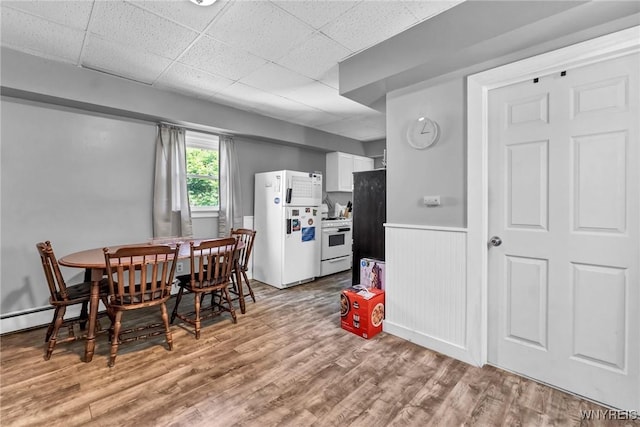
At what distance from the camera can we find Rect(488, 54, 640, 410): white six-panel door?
1.67 metres

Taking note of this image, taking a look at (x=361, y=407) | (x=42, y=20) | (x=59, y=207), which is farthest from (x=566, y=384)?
(x=59, y=207)

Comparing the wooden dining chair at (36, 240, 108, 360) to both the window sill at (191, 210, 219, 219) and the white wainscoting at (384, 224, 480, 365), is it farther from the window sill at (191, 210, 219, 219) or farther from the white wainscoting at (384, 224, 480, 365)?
the white wainscoting at (384, 224, 480, 365)

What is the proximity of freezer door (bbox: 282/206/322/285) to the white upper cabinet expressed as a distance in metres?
1.34

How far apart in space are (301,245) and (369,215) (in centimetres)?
134

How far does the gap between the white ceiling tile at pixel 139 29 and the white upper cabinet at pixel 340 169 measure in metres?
3.50

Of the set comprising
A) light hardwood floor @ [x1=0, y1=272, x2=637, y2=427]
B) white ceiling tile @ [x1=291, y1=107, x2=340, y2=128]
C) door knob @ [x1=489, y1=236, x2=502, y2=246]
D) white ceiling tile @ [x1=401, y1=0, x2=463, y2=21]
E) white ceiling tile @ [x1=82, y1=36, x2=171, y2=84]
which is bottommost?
light hardwood floor @ [x1=0, y1=272, x2=637, y2=427]

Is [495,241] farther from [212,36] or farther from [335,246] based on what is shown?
[335,246]

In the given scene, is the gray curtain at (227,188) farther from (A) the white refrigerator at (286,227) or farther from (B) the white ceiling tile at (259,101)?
(B) the white ceiling tile at (259,101)

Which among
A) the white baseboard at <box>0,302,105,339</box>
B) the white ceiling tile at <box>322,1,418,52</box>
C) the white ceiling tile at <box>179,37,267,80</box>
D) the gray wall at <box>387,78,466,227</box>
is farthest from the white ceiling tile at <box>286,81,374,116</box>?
the white baseboard at <box>0,302,105,339</box>

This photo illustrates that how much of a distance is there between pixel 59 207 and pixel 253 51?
2591 mm

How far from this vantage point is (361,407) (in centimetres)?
174

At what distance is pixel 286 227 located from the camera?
4098 millimetres

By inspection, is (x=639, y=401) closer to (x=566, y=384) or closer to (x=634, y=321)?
(x=566, y=384)

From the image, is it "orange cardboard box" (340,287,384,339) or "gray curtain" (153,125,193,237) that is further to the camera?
"gray curtain" (153,125,193,237)
